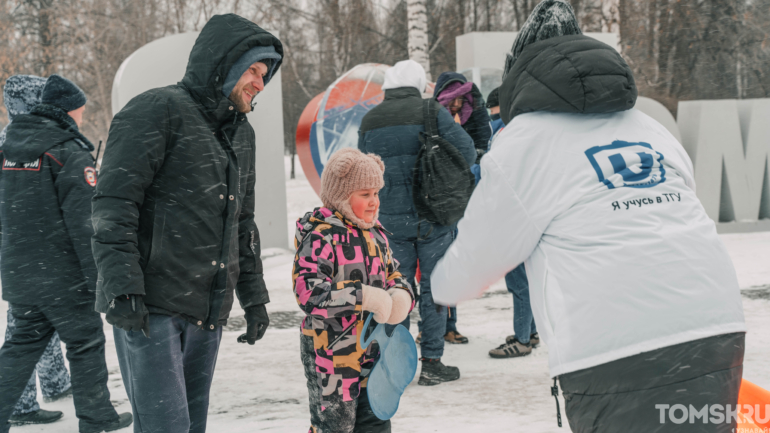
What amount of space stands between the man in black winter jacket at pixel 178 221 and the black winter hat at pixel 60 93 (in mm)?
1563

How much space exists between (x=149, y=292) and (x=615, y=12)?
1510 cm

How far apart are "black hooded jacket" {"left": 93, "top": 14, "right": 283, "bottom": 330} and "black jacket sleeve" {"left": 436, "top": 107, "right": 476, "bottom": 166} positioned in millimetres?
1950

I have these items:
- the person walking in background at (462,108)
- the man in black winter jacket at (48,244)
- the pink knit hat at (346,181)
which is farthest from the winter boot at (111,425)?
the person walking in background at (462,108)

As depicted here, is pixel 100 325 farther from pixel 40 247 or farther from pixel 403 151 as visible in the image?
pixel 403 151

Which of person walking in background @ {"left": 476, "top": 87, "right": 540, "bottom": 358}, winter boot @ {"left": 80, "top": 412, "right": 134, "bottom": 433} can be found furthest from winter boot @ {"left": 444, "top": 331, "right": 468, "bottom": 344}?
winter boot @ {"left": 80, "top": 412, "right": 134, "bottom": 433}

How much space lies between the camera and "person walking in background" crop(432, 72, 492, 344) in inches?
202

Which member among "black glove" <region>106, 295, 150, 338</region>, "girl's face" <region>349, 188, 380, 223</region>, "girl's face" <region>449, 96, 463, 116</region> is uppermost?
"girl's face" <region>449, 96, 463, 116</region>

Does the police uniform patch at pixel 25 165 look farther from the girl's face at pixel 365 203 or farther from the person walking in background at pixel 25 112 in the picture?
the girl's face at pixel 365 203

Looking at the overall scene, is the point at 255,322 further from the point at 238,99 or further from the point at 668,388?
the point at 668,388

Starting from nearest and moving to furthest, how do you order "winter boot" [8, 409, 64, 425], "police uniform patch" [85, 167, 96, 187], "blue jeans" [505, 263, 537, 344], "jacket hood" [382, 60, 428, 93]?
"police uniform patch" [85, 167, 96, 187] < "winter boot" [8, 409, 64, 425] < "jacket hood" [382, 60, 428, 93] < "blue jeans" [505, 263, 537, 344]

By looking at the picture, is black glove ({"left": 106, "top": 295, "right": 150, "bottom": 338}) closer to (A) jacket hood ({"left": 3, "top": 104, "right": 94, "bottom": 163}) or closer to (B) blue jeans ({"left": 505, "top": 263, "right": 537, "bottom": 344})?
(A) jacket hood ({"left": 3, "top": 104, "right": 94, "bottom": 163})

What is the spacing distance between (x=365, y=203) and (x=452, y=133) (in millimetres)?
1732

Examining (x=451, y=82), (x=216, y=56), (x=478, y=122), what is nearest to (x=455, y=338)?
(x=478, y=122)

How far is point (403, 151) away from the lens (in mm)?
4266
